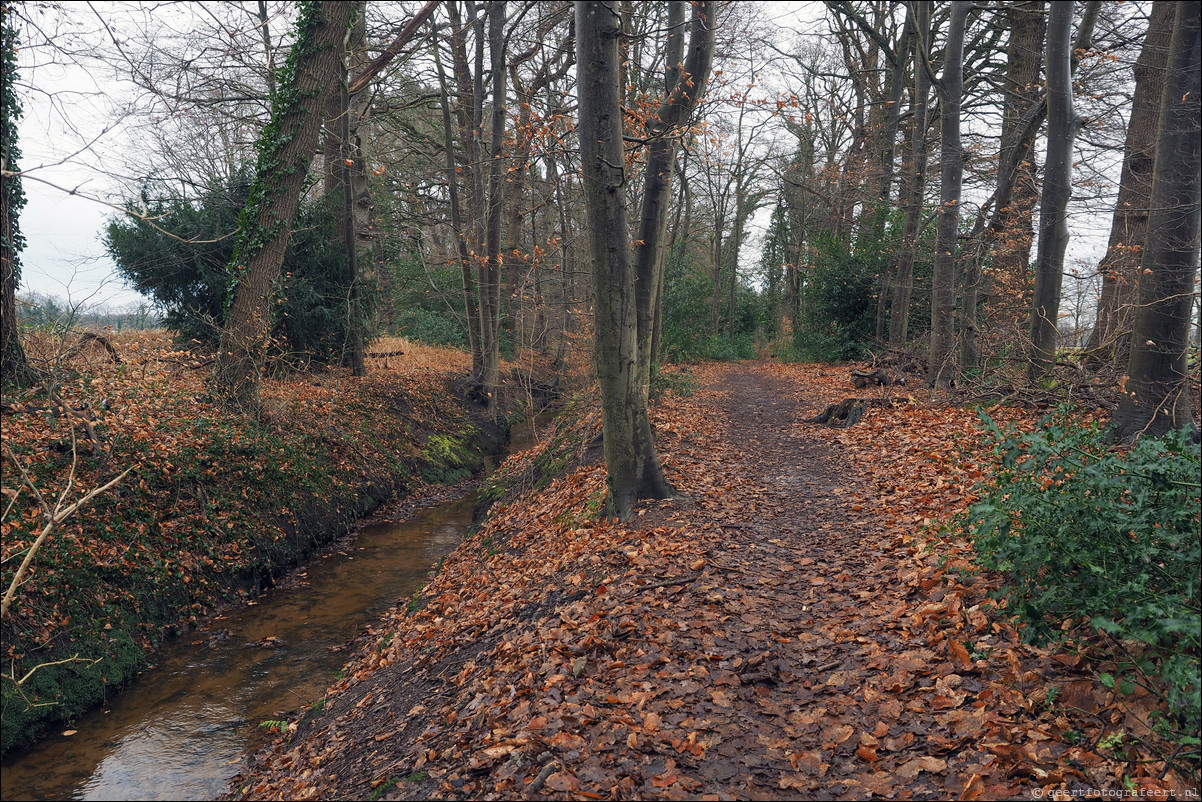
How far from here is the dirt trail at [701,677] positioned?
3162 mm

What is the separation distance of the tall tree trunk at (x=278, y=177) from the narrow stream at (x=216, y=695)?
12.7 ft

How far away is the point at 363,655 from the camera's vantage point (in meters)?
6.79

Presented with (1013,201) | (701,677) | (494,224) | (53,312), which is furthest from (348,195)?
(1013,201)

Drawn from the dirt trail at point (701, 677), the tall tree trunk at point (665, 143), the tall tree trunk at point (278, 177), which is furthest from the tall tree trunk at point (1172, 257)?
the tall tree trunk at point (278, 177)

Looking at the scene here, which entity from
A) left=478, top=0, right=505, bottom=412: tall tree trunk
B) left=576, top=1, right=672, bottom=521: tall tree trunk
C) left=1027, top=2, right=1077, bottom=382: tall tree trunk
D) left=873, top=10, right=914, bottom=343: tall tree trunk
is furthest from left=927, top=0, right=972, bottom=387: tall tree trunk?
left=478, top=0, right=505, bottom=412: tall tree trunk

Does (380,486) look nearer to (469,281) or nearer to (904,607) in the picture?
(469,281)

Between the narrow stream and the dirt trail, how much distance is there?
1.77 feet

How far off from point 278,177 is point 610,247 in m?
7.57

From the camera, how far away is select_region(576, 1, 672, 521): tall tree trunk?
18.9ft

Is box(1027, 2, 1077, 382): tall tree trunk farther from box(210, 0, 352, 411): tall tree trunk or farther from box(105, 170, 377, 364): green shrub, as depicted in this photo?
box(105, 170, 377, 364): green shrub

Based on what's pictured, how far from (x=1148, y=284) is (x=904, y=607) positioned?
4395 mm

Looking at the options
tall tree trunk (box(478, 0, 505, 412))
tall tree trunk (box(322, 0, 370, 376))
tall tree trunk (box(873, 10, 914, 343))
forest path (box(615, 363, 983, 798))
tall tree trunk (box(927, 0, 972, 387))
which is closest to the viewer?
forest path (box(615, 363, 983, 798))

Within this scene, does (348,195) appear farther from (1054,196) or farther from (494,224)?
(1054,196)

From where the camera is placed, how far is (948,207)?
1127cm
